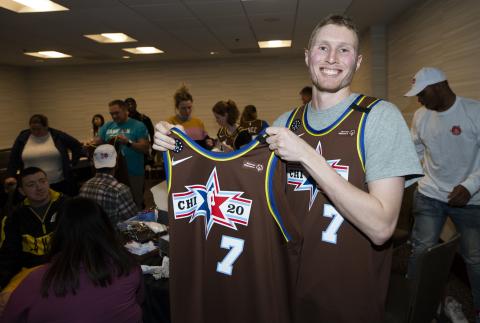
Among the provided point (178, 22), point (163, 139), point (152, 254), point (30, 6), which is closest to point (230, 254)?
point (163, 139)

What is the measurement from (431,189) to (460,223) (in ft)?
1.04

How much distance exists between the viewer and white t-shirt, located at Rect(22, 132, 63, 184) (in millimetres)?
4137

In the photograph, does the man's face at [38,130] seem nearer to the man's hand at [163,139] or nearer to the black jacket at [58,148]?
the black jacket at [58,148]

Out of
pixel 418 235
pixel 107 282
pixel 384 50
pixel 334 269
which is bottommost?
pixel 418 235

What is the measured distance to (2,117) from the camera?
1015 centimetres

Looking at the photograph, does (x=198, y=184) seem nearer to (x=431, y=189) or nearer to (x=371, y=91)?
(x=431, y=189)

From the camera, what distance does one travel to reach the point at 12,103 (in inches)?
424

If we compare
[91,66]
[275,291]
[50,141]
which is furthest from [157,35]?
[275,291]

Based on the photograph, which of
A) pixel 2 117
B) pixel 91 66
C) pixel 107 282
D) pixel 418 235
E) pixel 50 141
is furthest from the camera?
pixel 91 66

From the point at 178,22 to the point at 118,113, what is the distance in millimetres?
2238

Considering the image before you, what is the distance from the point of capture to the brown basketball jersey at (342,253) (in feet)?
3.67

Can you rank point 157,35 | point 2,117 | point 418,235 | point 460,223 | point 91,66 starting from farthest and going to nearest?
1. point 91,66
2. point 2,117
3. point 157,35
4. point 418,235
5. point 460,223

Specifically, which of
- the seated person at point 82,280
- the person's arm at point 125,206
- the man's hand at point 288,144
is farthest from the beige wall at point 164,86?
the man's hand at point 288,144

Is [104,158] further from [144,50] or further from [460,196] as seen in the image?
[144,50]
